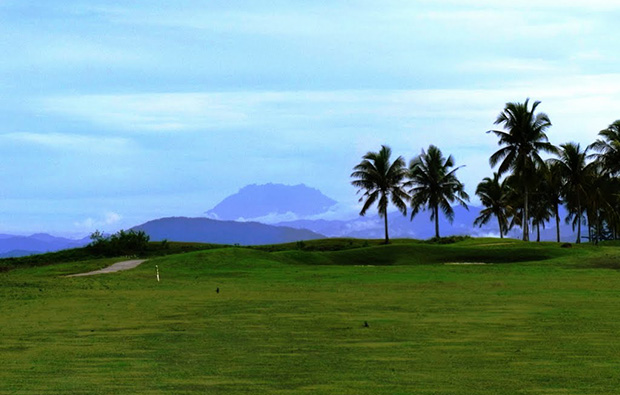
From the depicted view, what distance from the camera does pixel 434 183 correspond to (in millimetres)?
93812

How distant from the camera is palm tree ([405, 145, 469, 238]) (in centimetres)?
9350

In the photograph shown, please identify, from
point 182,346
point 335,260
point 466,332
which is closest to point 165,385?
point 182,346

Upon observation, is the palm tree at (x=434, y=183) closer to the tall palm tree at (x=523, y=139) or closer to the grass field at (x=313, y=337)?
the tall palm tree at (x=523, y=139)

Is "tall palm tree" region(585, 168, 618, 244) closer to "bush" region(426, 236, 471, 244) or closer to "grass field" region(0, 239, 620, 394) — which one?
"bush" region(426, 236, 471, 244)

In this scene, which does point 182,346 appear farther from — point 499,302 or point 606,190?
point 606,190

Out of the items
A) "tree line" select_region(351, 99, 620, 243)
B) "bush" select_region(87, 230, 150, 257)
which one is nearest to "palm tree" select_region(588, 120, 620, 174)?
"tree line" select_region(351, 99, 620, 243)

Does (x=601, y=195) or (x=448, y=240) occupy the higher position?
(x=601, y=195)

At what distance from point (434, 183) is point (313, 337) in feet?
259

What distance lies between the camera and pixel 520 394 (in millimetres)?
10352

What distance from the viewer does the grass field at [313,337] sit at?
1134cm

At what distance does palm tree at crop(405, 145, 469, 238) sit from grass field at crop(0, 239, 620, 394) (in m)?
55.0

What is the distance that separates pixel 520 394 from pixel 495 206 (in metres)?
107

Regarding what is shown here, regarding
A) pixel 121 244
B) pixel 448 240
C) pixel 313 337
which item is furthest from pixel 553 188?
pixel 313 337

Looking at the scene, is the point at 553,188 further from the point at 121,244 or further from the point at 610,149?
the point at 121,244
